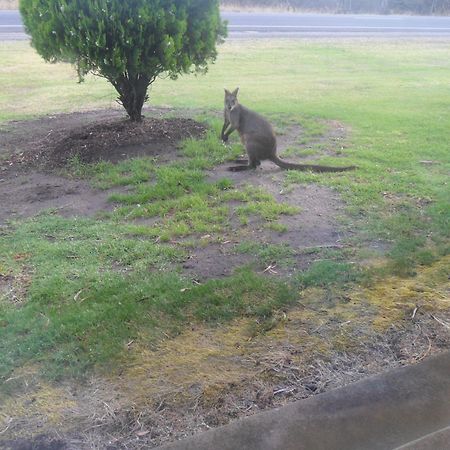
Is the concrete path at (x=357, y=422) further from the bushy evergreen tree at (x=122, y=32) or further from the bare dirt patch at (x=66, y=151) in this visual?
the bushy evergreen tree at (x=122, y=32)

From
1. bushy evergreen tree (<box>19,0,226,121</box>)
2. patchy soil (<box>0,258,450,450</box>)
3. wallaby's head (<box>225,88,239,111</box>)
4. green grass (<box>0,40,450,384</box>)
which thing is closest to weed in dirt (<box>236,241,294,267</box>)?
green grass (<box>0,40,450,384</box>)

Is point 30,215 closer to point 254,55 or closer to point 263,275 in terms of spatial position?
point 263,275

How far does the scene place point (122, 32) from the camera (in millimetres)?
6902

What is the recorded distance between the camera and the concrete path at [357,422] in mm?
2820

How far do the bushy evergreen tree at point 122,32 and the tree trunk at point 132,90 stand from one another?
0.09 feet

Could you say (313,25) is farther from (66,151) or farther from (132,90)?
(66,151)

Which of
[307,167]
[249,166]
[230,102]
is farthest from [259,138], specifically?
[230,102]

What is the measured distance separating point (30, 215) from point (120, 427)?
10.7ft

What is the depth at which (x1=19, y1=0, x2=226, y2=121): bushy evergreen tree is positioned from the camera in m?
6.88

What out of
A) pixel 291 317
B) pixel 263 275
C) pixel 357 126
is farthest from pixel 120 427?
pixel 357 126

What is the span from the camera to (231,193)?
618cm

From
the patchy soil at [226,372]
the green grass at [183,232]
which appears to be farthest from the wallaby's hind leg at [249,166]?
the patchy soil at [226,372]

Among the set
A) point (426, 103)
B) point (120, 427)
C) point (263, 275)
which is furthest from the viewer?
point (426, 103)

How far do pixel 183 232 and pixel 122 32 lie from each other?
9.90 ft
